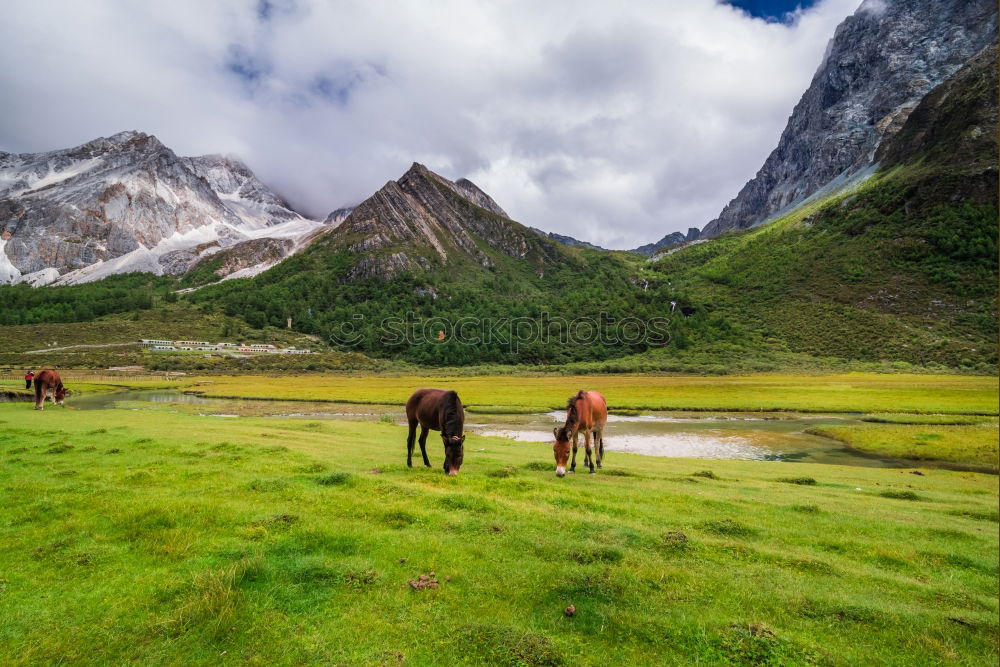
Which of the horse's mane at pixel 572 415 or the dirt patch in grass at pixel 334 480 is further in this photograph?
the horse's mane at pixel 572 415

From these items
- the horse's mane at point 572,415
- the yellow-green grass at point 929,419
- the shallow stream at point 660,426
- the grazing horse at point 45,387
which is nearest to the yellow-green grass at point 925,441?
the shallow stream at point 660,426

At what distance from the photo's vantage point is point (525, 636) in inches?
214

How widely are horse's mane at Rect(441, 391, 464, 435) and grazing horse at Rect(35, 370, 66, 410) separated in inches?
1387

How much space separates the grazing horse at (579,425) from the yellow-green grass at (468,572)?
250 cm

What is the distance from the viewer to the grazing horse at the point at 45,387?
3325 cm

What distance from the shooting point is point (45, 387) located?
34.1 metres

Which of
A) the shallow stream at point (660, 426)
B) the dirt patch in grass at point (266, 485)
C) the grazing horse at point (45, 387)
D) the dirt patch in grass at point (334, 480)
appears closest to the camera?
the dirt patch in grass at point (266, 485)

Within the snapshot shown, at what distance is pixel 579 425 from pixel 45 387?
133 feet

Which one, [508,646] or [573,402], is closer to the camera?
[508,646]

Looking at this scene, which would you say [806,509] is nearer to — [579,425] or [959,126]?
[579,425]

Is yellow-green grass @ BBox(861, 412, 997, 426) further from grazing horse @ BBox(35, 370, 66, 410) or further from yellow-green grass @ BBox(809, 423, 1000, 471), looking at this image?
grazing horse @ BBox(35, 370, 66, 410)

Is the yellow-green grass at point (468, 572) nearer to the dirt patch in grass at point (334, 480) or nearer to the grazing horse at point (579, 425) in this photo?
the dirt patch in grass at point (334, 480)

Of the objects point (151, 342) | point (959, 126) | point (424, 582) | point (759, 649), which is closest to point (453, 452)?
point (424, 582)

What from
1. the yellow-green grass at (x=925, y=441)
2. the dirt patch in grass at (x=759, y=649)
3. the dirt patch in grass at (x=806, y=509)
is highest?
the dirt patch in grass at (x=759, y=649)
